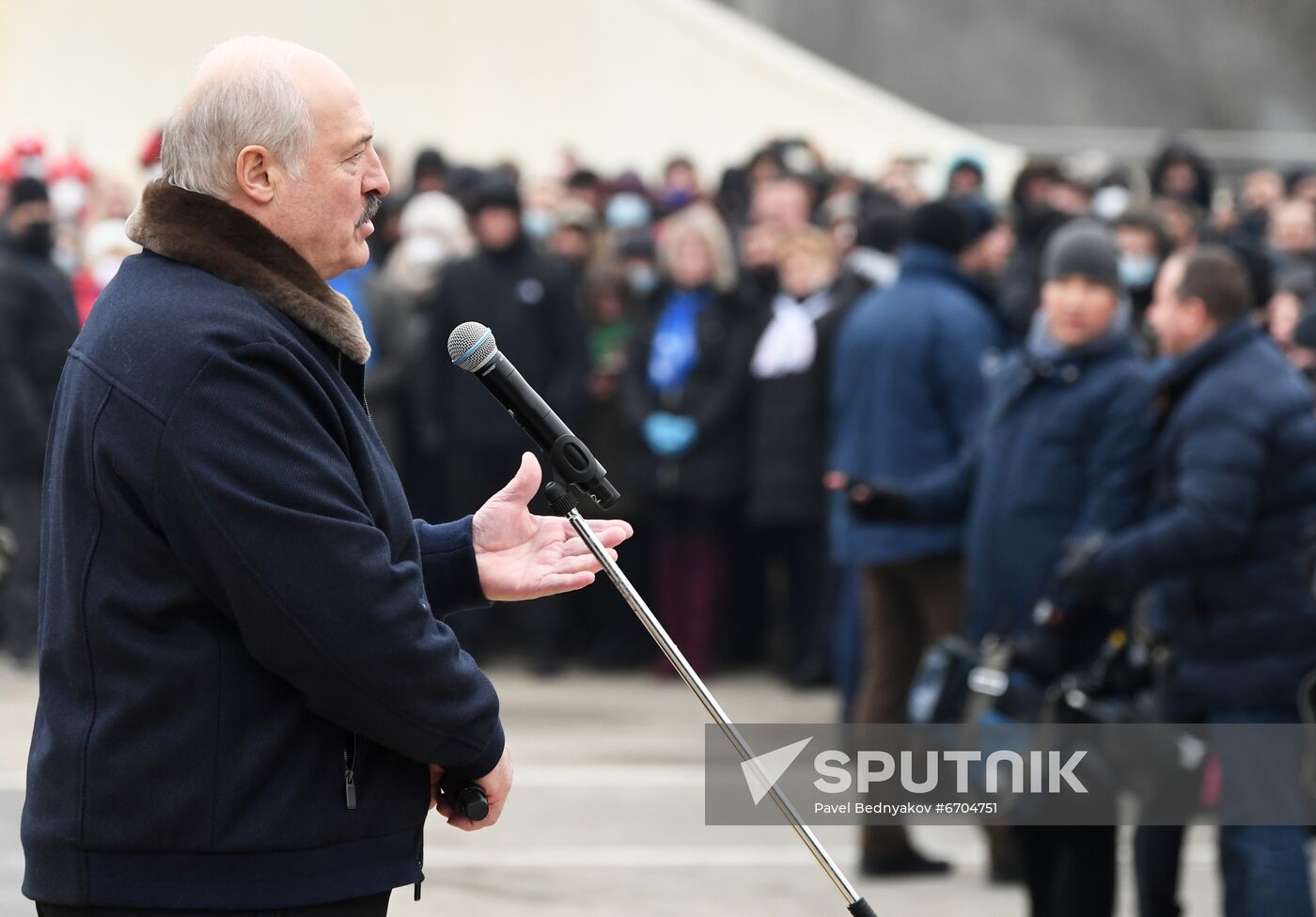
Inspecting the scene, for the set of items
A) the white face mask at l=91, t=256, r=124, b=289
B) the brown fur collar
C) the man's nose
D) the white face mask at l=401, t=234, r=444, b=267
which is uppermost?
the white face mask at l=401, t=234, r=444, b=267

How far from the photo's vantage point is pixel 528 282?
32.9 ft

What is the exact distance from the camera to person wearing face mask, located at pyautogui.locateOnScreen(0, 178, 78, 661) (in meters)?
9.83

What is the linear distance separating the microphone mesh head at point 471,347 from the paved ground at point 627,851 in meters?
3.38

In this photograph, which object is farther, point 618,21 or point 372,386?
point 618,21

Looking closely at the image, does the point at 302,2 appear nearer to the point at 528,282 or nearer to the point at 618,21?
the point at 618,21

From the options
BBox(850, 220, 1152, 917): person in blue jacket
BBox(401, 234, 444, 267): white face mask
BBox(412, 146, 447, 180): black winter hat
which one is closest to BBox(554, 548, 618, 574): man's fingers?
BBox(850, 220, 1152, 917): person in blue jacket

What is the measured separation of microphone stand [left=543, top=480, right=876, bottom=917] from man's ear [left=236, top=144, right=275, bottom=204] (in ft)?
1.92

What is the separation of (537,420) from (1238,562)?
2.80m

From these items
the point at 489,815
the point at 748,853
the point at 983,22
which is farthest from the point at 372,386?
the point at 983,22

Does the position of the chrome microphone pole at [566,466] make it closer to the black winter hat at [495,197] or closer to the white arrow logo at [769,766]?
the white arrow logo at [769,766]

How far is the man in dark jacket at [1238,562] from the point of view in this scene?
5.04 m

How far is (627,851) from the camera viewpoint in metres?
6.72

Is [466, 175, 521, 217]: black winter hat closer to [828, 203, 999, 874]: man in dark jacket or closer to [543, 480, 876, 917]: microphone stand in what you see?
[828, 203, 999, 874]: man in dark jacket

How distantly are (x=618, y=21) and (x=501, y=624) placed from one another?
9.55 metres
